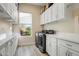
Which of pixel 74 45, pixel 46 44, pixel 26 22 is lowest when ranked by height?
pixel 46 44

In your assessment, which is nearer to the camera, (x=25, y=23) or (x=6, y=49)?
(x=6, y=49)

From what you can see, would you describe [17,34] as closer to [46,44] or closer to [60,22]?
[46,44]

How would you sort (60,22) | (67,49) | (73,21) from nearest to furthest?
(67,49), (73,21), (60,22)

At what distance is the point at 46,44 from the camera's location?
2.69 meters

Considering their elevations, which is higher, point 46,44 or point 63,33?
point 63,33

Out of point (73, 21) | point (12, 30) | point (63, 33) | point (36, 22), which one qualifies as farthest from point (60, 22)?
point (12, 30)

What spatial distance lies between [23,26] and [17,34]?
274 millimetres

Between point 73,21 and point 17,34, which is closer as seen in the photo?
point 73,21

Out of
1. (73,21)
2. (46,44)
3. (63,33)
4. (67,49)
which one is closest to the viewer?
(67,49)

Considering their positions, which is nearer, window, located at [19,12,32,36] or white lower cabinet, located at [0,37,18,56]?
white lower cabinet, located at [0,37,18,56]

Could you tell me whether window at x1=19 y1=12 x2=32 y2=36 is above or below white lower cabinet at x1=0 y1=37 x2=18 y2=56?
above

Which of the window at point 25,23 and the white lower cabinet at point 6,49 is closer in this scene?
the white lower cabinet at point 6,49

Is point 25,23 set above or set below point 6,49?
above

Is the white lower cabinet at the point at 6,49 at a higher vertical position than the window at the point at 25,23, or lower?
lower
